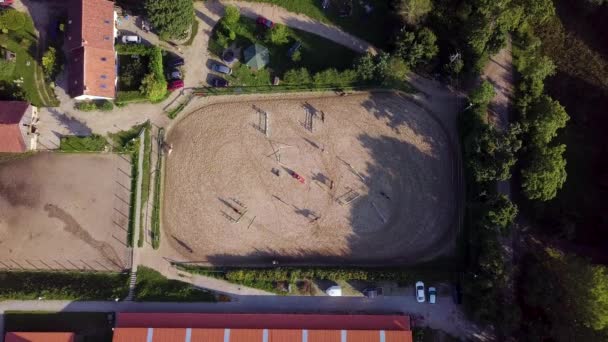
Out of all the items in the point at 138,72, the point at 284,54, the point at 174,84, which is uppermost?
the point at 284,54

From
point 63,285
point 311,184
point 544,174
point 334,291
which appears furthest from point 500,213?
point 63,285

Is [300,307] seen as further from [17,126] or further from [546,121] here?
[17,126]

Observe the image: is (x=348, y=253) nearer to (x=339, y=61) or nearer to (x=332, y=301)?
(x=332, y=301)

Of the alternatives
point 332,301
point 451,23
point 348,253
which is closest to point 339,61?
point 451,23

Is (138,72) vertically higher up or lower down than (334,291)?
higher up

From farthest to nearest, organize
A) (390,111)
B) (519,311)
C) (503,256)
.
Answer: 1. (390,111)
2. (503,256)
3. (519,311)

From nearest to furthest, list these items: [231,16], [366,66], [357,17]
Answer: [366,66], [231,16], [357,17]

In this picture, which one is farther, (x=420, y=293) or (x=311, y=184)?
(x=311, y=184)
